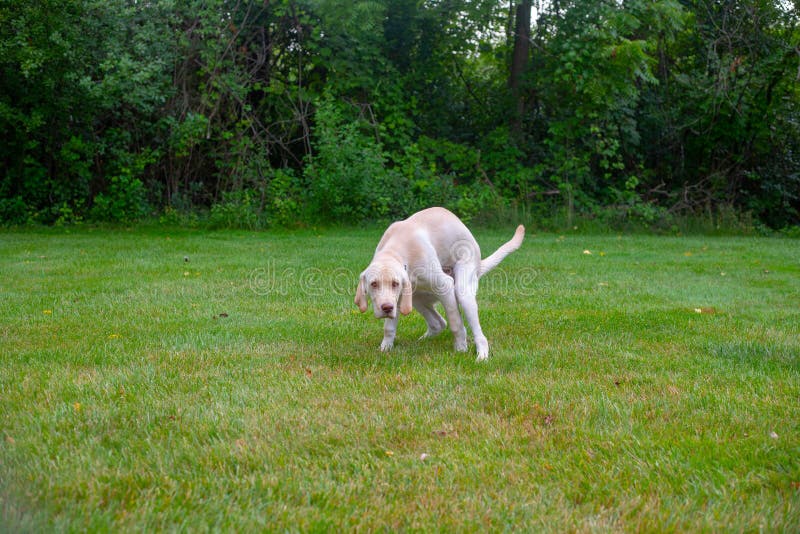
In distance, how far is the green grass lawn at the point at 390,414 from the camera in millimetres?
2420

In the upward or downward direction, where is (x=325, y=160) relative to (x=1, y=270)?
upward

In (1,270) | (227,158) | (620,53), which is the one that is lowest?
(1,270)

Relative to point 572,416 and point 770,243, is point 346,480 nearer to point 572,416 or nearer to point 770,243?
point 572,416

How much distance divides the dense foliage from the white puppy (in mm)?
9712

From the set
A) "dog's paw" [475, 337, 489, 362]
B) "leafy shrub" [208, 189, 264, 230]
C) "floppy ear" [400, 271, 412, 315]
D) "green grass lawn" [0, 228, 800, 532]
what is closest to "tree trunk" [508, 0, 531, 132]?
"leafy shrub" [208, 189, 264, 230]

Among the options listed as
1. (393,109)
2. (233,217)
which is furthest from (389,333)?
(393,109)

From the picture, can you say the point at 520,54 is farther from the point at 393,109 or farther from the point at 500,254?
the point at 500,254

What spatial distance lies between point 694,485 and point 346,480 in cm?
126

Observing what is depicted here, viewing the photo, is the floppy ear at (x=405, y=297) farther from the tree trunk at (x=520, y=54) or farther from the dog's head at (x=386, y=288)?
the tree trunk at (x=520, y=54)

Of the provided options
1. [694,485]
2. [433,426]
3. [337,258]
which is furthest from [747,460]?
[337,258]

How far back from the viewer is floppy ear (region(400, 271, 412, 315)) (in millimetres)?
4422

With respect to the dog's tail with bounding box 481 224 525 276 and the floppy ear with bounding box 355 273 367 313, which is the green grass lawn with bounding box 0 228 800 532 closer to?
the floppy ear with bounding box 355 273 367 313

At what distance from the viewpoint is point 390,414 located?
337 cm

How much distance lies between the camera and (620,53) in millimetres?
15242
